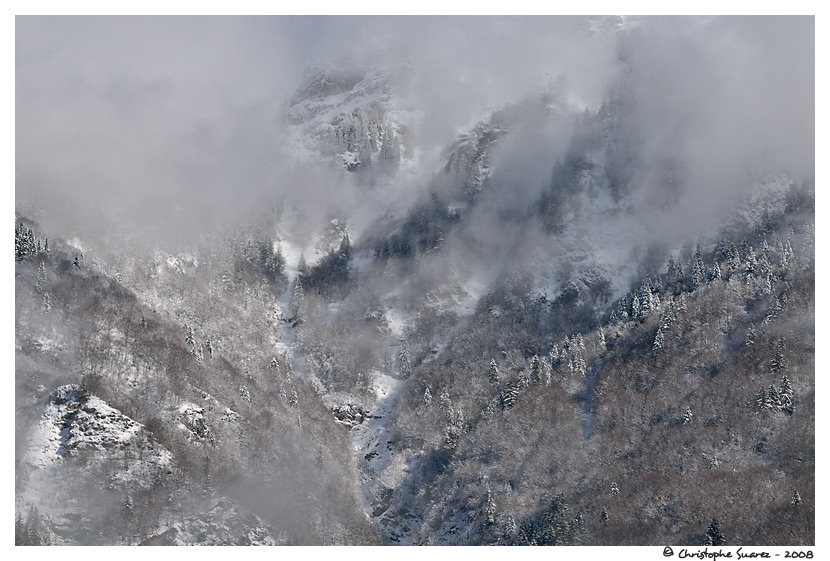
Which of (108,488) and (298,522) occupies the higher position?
(108,488)

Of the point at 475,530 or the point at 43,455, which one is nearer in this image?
the point at 43,455

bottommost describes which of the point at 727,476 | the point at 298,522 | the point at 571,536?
the point at 298,522

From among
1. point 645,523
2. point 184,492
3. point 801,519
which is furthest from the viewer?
point 184,492

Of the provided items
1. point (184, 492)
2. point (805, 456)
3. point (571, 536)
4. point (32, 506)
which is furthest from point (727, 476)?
point (32, 506)
